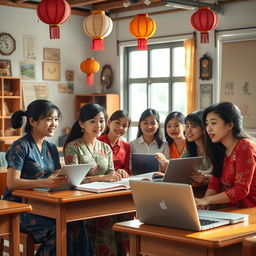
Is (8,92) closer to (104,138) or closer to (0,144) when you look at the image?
(0,144)

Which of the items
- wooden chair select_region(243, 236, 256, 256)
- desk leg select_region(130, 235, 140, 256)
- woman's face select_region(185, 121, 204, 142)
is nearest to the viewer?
wooden chair select_region(243, 236, 256, 256)

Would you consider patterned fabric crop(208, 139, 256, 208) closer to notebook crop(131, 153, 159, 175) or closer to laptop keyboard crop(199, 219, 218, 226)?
laptop keyboard crop(199, 219, 218, 226)

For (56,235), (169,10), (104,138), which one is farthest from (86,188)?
(169,10)

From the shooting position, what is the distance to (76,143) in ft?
14.5

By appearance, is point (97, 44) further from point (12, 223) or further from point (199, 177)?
point (12, 223)

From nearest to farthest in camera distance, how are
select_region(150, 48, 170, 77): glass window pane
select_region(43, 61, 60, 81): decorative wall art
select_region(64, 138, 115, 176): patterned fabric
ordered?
select_region(64, 138, 115, 176): patterned fabric → select_region(150, 48, 170, 77): glass window pane → select_region(43, 61, 60, 81): decorative wall art

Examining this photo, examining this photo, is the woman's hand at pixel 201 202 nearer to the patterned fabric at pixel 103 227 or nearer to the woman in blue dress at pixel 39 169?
the woman in blue dress at pixel 39 169

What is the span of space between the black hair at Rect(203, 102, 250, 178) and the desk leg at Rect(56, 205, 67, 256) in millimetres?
1035

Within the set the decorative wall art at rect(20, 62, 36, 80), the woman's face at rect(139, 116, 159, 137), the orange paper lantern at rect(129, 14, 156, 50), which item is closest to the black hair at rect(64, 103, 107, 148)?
the woman's face at rect(139, 116, 159, 137)

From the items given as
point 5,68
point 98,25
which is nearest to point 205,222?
point 98,25

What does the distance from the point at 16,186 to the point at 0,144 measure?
5.10 meters

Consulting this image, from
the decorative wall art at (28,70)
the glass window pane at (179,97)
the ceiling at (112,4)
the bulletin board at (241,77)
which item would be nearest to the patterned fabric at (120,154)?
the ceiling at (112,4)

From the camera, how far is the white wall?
28.0ft

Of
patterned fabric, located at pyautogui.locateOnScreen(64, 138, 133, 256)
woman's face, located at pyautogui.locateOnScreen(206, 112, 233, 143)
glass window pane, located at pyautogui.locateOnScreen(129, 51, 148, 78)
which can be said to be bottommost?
patterned fabric, located at pyautogui.locateOnScreen(64, 138, 133, 256)
